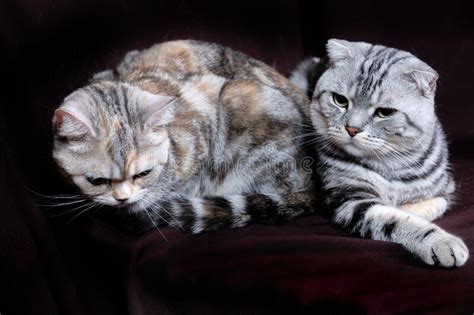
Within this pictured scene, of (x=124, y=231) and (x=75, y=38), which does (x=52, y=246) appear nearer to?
(x=124, y=231)

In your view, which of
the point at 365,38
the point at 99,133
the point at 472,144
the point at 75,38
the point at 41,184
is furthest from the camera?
the point at 365,38

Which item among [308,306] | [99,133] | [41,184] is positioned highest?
[99,133]

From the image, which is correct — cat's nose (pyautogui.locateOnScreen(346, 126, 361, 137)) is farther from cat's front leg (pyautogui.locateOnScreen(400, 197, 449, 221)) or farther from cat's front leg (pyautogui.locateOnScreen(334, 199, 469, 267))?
cat's front leg (pyautogui.locateOnScreen(400, 197, 449, 221))

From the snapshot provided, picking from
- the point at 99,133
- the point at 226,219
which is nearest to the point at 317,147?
the point at 226,219

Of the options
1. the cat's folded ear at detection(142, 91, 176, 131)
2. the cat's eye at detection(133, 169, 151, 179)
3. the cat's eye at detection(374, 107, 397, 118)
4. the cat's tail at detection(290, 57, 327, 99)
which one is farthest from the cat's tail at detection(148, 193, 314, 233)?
the cat's tail at detection(290, 57, 327, 99)

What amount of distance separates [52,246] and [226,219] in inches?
19.9

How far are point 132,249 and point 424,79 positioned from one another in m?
0.98

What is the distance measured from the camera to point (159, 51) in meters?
2.04

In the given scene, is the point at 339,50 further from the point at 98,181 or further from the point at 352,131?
the point at 98,181

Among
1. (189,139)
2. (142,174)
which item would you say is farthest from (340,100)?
(142,174)

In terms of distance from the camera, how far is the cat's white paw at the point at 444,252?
57.9 inches

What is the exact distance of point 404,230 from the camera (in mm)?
1585

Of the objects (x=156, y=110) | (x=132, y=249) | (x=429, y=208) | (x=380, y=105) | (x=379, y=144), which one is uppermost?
(x=156, y=110)

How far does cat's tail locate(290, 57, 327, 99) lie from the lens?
225 cm
